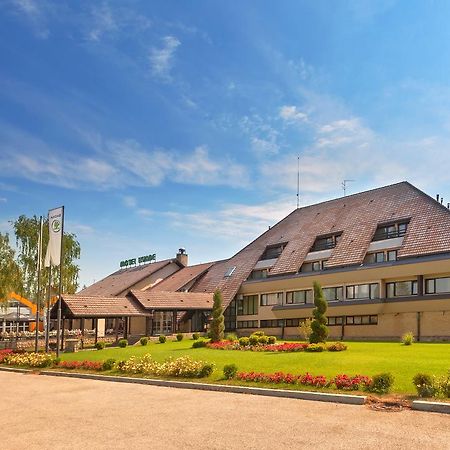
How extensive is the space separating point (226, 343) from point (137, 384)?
47.6 feet

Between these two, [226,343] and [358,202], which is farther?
[358,202]

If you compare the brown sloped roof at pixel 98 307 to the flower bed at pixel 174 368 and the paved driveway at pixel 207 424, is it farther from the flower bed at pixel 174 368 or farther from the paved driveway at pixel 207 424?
the paved driveway at pixel 207 424

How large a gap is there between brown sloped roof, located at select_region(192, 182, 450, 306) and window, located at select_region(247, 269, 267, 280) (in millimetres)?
539

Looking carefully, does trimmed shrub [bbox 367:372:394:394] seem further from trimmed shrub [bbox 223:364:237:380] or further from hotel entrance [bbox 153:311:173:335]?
hotel entrance [bbox 153:311:173:335]

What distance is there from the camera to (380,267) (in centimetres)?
3888

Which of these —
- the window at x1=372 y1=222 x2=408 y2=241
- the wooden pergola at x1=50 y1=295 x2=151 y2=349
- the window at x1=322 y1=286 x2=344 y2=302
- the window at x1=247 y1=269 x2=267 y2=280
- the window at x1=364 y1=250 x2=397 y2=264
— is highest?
the window at x1=372 y1=222 x2=408 y2=241

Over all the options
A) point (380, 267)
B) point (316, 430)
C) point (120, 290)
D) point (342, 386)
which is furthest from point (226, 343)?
point (120, 290)

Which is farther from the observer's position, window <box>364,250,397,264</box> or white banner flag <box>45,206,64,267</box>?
window <box>364,250,397,264</box>

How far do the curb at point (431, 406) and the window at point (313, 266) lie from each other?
32475 mm

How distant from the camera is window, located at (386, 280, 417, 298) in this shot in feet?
124

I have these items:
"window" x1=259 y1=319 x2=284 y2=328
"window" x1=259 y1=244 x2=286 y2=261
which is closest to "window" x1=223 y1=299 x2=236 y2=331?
"window" x1=259 y1=319 x2=284 y2=328

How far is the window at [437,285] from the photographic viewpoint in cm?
3575

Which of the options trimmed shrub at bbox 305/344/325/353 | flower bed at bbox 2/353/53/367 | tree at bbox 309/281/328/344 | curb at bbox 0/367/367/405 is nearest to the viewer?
curb at bbox 0/367/367/405

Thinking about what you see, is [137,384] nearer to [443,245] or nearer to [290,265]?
[443,245]
